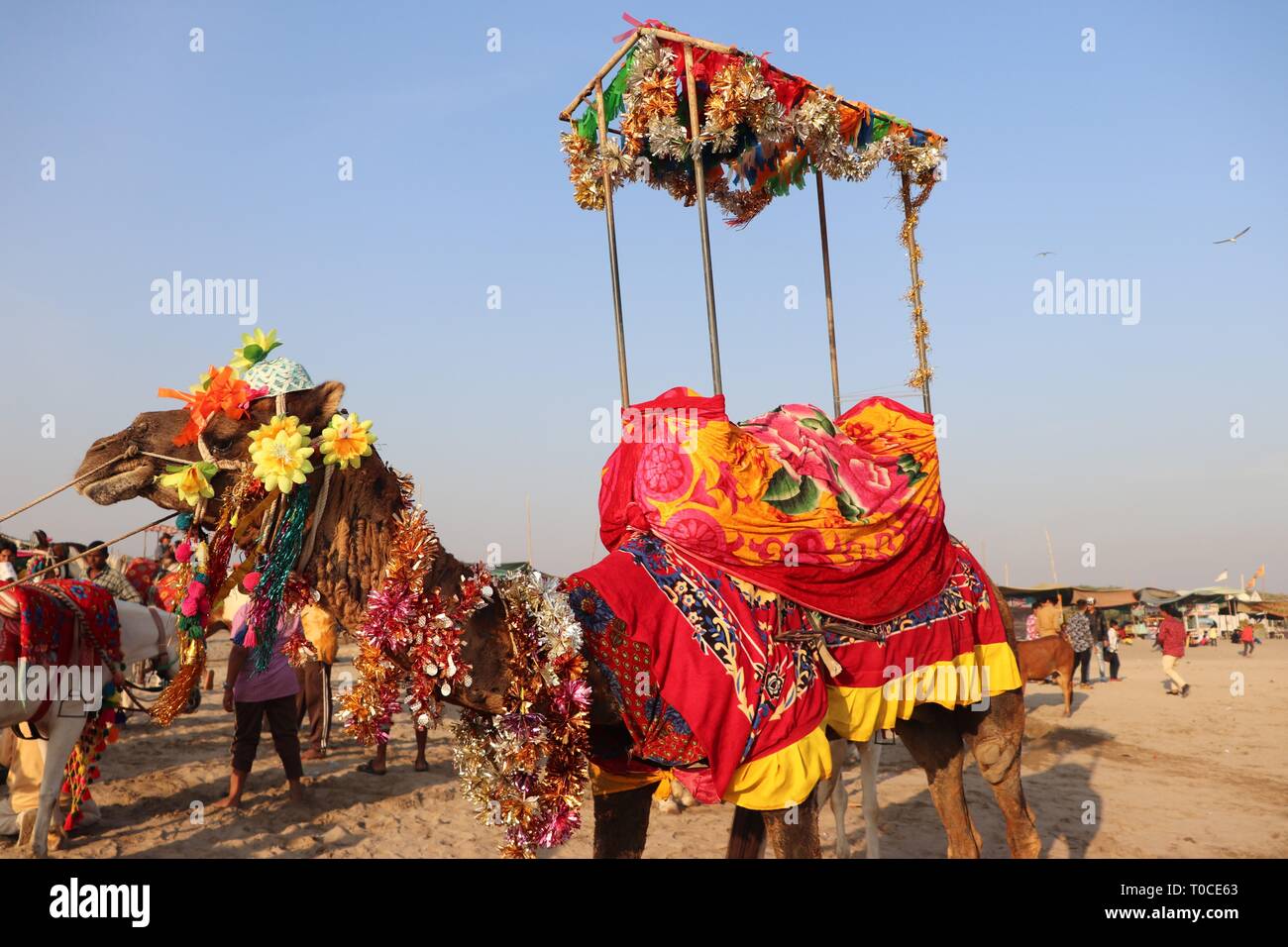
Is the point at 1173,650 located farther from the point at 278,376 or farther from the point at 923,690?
the point at 278,376

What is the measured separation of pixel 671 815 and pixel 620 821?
17.5 feet

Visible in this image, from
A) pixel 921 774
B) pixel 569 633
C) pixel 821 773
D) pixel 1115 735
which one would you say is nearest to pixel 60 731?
pixel 569 633

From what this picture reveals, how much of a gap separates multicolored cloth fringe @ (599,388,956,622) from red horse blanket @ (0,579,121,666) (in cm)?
507

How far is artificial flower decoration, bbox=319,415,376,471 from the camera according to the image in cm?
316

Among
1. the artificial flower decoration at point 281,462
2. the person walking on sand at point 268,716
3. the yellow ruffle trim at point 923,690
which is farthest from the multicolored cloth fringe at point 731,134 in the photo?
the person walking on sand at point 268,716

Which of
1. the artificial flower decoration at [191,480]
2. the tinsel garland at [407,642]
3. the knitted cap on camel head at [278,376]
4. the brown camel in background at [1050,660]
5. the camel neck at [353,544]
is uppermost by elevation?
the knitted cap on camel head at [278,376]

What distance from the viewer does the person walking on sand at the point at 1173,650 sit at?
19453 millimetres

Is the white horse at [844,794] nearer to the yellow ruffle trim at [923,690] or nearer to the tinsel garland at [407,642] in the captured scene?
the yellow ruffle trim at [923,690]

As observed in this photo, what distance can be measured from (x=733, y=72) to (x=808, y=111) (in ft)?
2.36

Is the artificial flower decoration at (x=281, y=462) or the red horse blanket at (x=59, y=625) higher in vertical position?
the artificial flower decoration at (x=281, y=462)

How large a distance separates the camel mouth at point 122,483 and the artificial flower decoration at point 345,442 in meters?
0.58

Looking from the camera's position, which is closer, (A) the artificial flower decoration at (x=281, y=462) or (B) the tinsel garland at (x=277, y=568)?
(A) the artificial flower decoration at (x=281, y=462)

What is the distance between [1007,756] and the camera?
18.6 ft

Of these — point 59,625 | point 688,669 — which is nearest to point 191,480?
point 688,669
